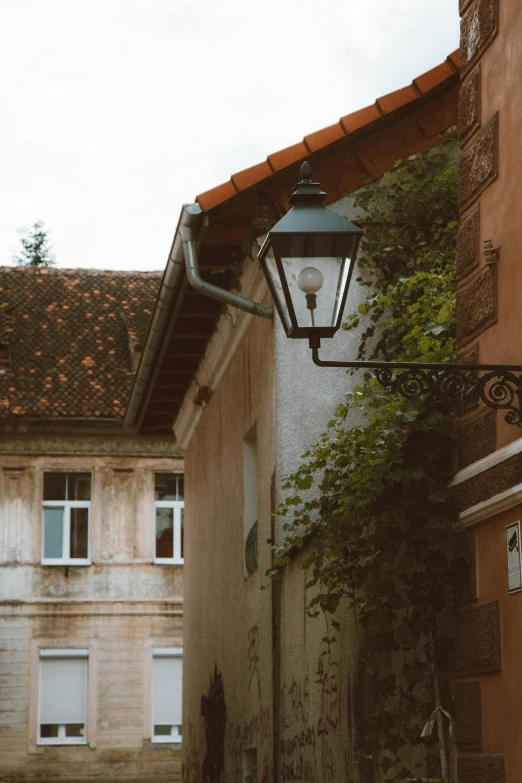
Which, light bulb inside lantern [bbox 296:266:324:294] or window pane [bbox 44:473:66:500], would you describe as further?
window pane [bbox 44:473:66:500]

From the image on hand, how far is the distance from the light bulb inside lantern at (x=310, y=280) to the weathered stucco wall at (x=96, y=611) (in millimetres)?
19950

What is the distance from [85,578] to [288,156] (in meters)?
15.7

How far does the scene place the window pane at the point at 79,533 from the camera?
25688 millimetres

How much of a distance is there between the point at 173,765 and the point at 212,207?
16.1 meters

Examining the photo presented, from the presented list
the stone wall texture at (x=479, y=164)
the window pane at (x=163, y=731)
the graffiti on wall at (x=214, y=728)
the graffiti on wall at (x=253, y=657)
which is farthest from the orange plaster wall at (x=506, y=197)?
the window pane at (x=163, y=731)

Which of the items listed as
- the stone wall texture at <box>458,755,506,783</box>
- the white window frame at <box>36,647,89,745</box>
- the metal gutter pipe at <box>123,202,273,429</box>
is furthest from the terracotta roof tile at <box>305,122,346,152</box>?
the white window frame at <box>36,647,89,745</box>

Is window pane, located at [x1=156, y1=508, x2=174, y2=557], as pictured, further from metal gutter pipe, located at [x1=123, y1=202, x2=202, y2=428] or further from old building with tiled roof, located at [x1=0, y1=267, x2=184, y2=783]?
metal gutter pipe, located at [x1=123, y1=202, x2=202, y2=428]

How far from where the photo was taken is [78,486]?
2588cm

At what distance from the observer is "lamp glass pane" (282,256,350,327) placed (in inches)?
228

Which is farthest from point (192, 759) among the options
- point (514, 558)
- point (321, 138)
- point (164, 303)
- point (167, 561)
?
point (514, 558)

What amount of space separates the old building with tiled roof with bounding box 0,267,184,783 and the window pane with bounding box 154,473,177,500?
0.06 feet

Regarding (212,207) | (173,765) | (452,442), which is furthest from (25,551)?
(452,442)

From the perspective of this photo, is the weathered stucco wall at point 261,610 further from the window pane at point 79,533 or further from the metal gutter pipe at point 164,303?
the window pane at point 79,533

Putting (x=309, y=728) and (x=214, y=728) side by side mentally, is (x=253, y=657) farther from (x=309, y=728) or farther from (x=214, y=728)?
(x=214, y=728)
